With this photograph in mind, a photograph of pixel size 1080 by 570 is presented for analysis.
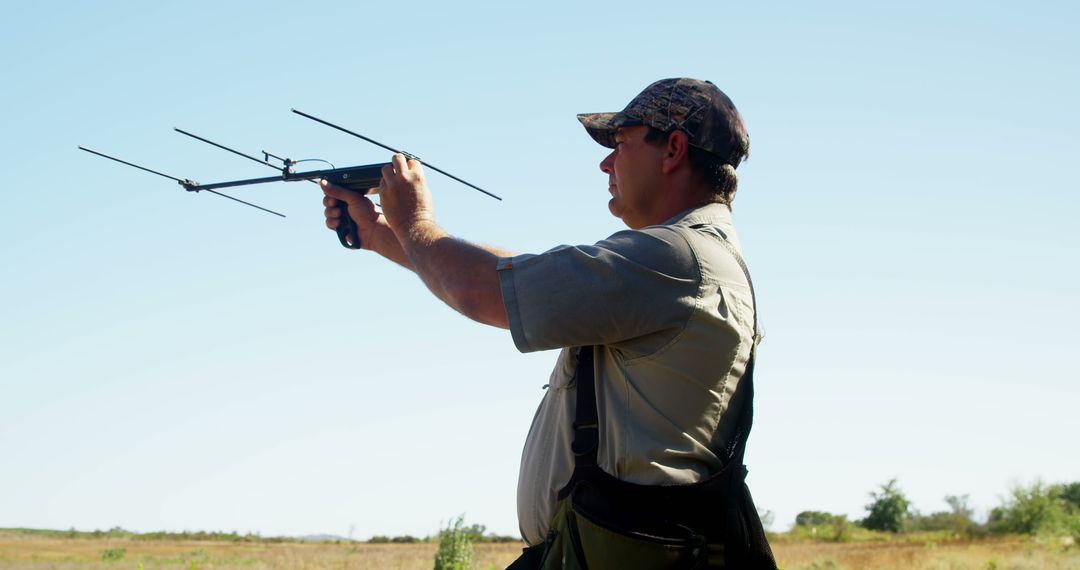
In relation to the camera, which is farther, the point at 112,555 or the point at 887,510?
the point at 887,510

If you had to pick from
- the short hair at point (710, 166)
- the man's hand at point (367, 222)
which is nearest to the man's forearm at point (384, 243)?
the man's hand at point (367, 222)

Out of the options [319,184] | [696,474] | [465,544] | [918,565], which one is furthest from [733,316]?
[918,565]

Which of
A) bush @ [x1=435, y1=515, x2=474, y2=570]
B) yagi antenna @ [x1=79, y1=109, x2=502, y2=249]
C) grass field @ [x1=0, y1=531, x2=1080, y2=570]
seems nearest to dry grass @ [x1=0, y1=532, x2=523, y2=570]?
grass field @ [x1=0, y1=531, x2=1080, y2=570]

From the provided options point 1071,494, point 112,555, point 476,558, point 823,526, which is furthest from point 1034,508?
point 112,555

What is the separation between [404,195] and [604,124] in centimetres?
85

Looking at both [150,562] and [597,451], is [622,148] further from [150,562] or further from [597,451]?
[150,562]

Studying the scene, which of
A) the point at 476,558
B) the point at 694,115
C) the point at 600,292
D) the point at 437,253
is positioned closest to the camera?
the point at 600,292

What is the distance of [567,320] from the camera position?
130 inches

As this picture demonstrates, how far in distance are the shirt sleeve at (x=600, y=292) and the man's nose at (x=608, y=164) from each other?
87 cm

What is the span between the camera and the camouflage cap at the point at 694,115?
3908mm

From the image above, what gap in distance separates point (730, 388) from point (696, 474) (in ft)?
1.10

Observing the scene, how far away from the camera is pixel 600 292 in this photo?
3.30 meters

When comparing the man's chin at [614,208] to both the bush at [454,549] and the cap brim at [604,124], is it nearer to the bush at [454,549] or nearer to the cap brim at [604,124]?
the cap brim at [604,124]

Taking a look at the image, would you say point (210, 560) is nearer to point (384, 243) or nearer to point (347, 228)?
point (347, 228)
